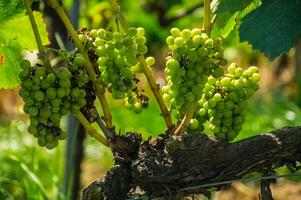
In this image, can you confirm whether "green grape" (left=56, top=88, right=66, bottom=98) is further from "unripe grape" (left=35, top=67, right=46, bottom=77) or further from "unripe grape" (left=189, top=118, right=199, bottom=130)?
"unripe grape" (left=189, top=118, right=199, bottom=130)

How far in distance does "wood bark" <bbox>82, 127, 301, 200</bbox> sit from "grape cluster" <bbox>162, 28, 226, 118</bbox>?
0.28 feet

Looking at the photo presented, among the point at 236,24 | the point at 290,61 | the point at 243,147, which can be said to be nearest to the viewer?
the point at 243,147

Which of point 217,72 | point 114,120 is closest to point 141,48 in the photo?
point 217,72

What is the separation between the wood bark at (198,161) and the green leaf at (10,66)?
0.98ft

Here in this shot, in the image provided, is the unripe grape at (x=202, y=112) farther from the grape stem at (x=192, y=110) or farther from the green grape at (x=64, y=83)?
the green grape at (x=64, y=83)

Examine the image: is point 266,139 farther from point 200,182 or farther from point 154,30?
point 154,30

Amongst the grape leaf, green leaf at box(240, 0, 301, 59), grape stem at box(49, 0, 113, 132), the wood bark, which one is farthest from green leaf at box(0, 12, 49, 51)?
green leaf at box(240, 0, 301, 59)

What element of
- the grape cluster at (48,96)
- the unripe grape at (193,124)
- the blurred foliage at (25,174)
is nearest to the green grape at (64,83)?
the grape cluster at (48,96)

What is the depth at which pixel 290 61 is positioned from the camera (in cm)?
698

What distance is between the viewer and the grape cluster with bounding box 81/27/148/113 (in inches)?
52.2

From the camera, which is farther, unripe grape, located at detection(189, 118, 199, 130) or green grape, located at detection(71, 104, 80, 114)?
unripe grape, located at detection(189, 118, 199, 130)

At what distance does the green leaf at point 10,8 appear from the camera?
1.50m

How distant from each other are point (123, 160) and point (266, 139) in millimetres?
301

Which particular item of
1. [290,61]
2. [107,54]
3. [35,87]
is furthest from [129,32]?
[290,61]
